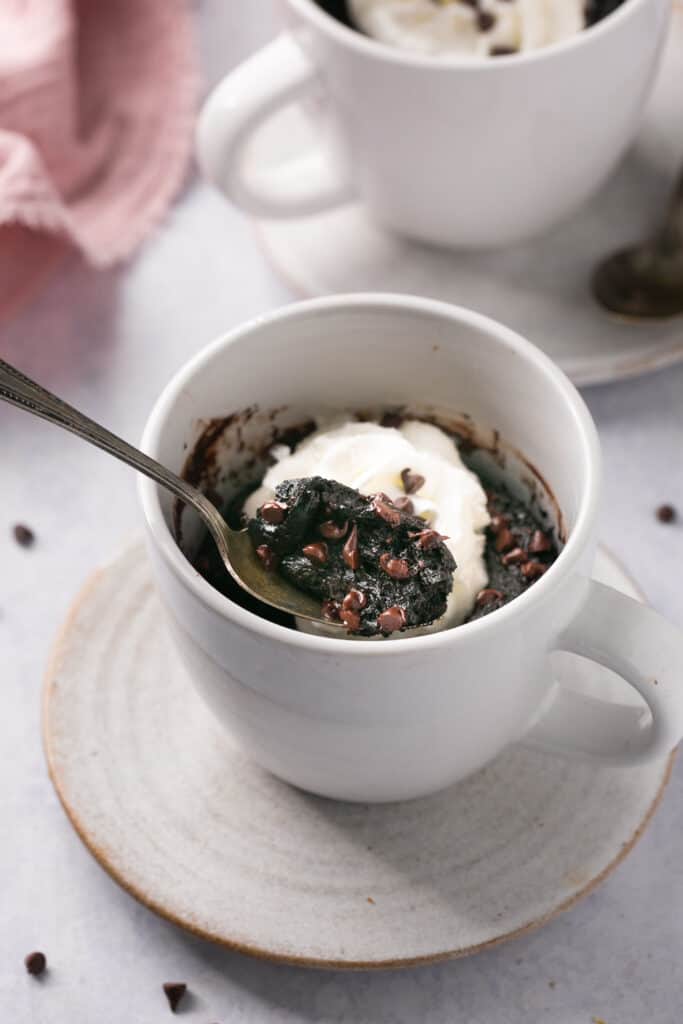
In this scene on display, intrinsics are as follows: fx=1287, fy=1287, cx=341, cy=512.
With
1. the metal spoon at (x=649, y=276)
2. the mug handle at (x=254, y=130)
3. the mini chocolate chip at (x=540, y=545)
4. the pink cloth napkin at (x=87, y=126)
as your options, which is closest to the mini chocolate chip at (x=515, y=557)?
the mini chocolate chip at (x=540, y=545)

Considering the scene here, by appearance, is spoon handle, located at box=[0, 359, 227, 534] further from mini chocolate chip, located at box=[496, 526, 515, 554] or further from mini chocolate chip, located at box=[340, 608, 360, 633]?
mini chocolate chip, located at box=[496, 526, 515, 554]

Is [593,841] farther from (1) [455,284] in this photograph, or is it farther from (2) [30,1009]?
(1) [455,284]

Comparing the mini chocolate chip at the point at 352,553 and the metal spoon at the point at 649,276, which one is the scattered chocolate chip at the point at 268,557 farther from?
the metal spoon at the point at 649,276

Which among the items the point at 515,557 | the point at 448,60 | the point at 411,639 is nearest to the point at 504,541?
the point at 515,557

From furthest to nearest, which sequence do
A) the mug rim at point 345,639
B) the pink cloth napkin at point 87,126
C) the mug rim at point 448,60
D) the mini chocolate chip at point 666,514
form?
the pink cloth napkin at point 87,126 < the mini chocolate chip at point 666,514 < the mug rim at point 448,60 < the mug rim at point 345,639

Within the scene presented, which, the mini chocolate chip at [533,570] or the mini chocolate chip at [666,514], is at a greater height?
the mini chocolate chip at [533,570]

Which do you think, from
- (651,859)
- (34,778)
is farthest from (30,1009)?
(651,859)
